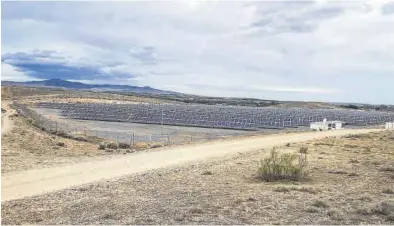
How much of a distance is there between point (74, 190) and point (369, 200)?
7556 millimetres

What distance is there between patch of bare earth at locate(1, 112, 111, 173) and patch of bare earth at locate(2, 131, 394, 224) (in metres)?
5.12

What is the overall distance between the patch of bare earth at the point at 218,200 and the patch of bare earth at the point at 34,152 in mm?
5123

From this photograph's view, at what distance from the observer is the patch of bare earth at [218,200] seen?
10.7m

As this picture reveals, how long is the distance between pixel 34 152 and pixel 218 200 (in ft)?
47.1

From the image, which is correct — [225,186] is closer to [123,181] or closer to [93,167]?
[123,181]

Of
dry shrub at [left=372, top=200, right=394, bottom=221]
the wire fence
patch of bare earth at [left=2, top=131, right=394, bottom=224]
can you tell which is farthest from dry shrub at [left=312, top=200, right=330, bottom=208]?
the wire fence

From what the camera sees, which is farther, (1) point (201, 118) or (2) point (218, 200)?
(1) point (201, 118)

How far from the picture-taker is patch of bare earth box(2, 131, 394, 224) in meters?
10.7

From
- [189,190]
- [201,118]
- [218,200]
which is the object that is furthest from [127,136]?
[201,118]

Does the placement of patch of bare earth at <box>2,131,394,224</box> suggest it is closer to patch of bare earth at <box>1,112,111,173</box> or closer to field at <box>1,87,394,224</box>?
field at <box>1,87,394,224</box>

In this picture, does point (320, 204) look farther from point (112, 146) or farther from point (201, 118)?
point (201, 118)

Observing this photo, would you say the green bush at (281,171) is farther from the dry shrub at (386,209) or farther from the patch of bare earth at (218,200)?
the dry shrub at (386,209)

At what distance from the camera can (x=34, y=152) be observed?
24422 millimetres

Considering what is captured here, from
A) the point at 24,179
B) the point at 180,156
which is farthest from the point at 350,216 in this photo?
the point at 180,156
